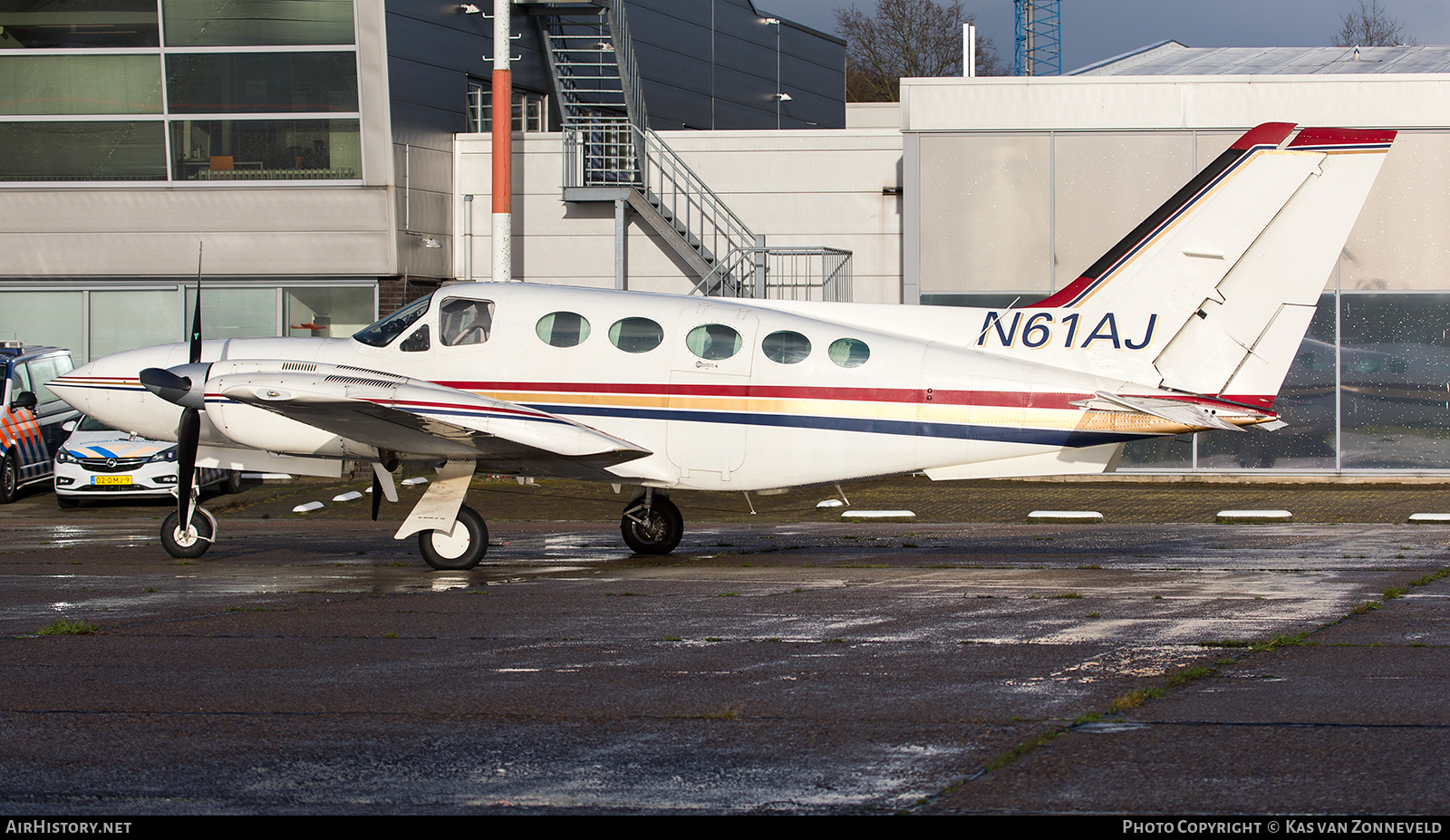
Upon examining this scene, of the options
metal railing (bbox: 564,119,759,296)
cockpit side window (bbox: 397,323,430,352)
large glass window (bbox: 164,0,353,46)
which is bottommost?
cockpit side window (bbox: 397,323,430,352)

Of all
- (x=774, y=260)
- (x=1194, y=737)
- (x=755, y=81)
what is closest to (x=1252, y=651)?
(x=1194, y=737)

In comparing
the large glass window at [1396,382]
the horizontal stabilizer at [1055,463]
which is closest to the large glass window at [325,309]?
the horizontal stabilizer at [1055,463]

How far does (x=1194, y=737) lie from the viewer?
19.7ft

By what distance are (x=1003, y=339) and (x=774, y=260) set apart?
587 inches

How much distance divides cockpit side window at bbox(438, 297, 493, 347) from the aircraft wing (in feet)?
1.86

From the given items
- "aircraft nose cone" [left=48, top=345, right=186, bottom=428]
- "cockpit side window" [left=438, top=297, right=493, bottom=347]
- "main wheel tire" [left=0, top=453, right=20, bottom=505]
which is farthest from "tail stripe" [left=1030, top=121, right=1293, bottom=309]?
"main wheel tire" [left=0, top=453, right=20, bottom=505]

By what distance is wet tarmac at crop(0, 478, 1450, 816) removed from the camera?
17.3 ft

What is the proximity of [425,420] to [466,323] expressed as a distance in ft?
4.97

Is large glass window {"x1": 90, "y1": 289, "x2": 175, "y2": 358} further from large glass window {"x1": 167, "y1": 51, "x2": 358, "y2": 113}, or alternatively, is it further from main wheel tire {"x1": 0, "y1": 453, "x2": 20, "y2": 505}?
main wheel tire {"x1": 0, "y1": 453, "x2": 20, "y2": 505}

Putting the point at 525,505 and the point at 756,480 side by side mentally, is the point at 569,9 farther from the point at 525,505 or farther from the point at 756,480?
the point at 756,480

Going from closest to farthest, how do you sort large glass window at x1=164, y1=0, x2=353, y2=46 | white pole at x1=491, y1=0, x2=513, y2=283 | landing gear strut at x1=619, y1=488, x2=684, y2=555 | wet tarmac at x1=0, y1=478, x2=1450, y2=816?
wet tarmac at x1=0, y1=478, x2=1450, y2=816, landing gear strut at x1=619, y1=488, x2=684, y2=555, white pole at x1=491, y1=0, x2=513, y2=283, large glass window at x1=164, y1=0, x2=353, y2=46

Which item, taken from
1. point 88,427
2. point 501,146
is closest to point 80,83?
point 88,427

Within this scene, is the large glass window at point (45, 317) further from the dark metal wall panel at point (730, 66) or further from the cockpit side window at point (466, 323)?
the cockpit side window at point (466, 323)

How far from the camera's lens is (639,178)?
94.2ft
